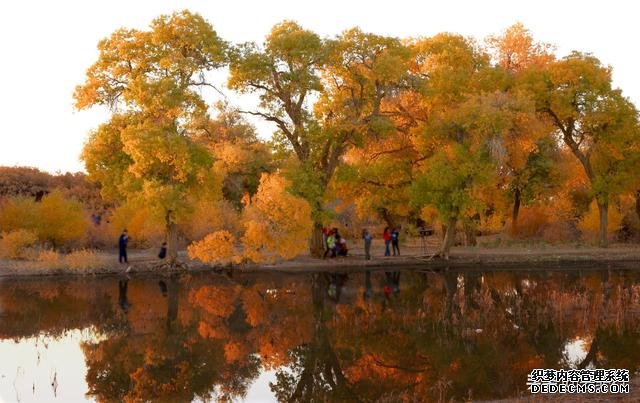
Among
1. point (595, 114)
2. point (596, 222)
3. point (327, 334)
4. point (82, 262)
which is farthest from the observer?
point (596, 222)

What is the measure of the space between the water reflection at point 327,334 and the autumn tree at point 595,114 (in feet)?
43.7

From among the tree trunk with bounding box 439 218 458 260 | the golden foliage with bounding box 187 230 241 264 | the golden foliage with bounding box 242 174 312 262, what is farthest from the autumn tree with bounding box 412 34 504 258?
the golden foliage with bounding box 187 230 241 264

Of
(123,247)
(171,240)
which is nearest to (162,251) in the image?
(171,240)

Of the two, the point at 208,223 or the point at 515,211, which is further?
the point at 515,211

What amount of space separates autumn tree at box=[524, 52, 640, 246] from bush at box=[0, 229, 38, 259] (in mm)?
28008

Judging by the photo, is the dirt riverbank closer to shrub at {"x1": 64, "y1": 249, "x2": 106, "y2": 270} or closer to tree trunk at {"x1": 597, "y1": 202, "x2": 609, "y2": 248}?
shrub at {"x1": 64, "y1": 249, "x2": 106, "y2": 270}

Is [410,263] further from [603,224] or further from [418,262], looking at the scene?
[603,224]

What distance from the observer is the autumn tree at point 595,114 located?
39438 mm

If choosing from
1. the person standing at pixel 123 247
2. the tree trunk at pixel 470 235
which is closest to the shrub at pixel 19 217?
the person standing at pixel 123 247

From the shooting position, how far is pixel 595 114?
3941cm

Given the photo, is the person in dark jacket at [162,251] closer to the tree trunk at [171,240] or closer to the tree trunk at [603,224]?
the tree trunk at [171,240]

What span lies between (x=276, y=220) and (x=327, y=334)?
43.9 ft

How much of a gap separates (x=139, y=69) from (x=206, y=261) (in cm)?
927

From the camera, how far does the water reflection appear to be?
14148mm
